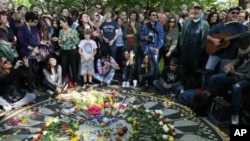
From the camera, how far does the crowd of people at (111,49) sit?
728cm

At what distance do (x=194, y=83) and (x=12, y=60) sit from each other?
14.7 feet

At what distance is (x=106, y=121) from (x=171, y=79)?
308cm

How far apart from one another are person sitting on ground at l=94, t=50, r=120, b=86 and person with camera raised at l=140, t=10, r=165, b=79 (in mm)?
961

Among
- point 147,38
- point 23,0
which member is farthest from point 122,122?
point 23,0

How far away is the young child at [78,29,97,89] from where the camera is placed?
843 centimetres

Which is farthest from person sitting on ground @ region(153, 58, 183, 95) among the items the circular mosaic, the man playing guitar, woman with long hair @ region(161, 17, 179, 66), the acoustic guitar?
the acoustic guitar

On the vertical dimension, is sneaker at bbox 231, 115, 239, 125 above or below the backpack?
below

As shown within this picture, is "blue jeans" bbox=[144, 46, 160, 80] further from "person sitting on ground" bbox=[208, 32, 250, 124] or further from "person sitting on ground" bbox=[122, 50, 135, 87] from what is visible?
"person sitting on ground" bbox=[208, 32, 250, 124]

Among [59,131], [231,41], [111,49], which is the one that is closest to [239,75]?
[231,41]

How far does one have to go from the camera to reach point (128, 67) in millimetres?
8758

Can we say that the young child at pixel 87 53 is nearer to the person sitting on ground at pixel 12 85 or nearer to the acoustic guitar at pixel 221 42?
the person sitting on ground at pixel 12 85

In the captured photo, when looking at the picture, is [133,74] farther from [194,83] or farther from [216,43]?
[216,43]

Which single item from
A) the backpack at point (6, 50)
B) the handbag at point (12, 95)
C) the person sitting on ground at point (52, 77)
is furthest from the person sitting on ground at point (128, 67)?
the backpack at point (6, 50)

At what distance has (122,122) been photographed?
532 centimetres
